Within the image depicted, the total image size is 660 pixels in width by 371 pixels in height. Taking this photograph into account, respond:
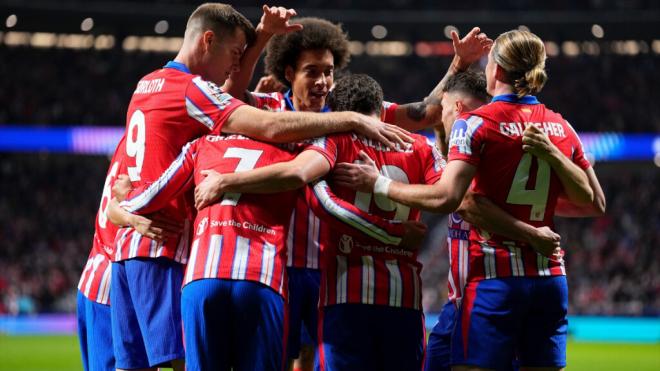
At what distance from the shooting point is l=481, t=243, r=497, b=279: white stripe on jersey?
4.22 meters

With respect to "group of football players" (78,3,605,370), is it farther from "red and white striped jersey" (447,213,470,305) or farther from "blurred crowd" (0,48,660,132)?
"blurred crowd" (0,48,660,132)

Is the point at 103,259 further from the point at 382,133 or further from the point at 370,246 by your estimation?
the point at 382,133

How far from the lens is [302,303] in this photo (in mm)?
5000

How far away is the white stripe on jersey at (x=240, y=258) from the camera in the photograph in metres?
3.78

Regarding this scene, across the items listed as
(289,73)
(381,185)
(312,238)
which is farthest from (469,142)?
(289,73)

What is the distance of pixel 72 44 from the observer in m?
35.6

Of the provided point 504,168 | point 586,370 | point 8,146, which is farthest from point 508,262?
point 8,146

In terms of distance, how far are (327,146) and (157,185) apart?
35.8 inches

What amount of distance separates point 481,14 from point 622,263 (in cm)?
1170

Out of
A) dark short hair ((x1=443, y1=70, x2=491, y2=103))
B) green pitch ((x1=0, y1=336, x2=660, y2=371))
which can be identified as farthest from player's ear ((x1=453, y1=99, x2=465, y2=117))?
green pitch ((x1=0, y1=336, x2=660, y2=371))

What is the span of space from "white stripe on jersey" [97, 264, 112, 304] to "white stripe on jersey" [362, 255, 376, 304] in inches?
67.0

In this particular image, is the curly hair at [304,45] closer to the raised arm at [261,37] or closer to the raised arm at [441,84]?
the raised arm at [261,37]

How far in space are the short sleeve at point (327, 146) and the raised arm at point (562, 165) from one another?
978 mm

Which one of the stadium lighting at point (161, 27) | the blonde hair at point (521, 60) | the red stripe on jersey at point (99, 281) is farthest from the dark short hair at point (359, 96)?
the stadium lighting at point (161, 27)
